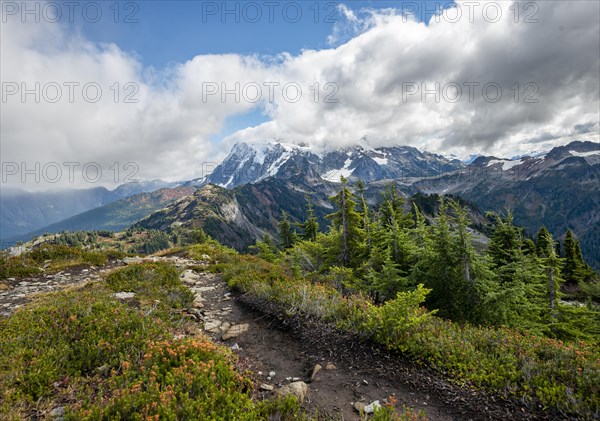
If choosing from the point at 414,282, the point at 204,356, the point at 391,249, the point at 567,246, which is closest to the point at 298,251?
the point at 391,249

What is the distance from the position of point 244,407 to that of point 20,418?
10.9 ft

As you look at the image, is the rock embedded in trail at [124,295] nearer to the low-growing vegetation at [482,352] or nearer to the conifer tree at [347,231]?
the low-growing vegetation at [482,352]

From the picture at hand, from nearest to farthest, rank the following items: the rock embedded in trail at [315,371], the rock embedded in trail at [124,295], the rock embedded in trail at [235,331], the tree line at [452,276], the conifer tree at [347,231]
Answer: the rock embedded in trail at [315,371] → the rock embedded in trail at [235,331] → the rock embedded in trail at [124,295] → the tree line at [452,276] → the conifer tree at [347,231]

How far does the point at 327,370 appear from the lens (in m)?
7.19

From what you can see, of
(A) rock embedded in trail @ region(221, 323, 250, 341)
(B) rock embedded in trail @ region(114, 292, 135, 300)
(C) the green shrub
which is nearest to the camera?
(C) the green shrub

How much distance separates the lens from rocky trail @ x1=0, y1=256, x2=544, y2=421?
5.79m

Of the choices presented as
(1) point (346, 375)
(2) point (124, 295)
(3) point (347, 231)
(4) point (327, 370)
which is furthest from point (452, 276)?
(2) point (124, 295)

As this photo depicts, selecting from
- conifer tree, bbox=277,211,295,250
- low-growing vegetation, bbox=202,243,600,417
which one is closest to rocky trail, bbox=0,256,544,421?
low-growing vegetation, bbox=202,243,600,417

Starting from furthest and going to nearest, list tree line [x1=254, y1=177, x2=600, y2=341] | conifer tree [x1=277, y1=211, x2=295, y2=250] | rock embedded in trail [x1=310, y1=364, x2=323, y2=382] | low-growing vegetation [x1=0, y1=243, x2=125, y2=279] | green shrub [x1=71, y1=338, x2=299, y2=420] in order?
conifer tree [x1=277, y1=211, x2=295, y2=250], low-growing vegetation [x1=0, y1=243, x2=125, y2=279], tree line [x1=254, y1=177, x2=600, y2=341], rock embedded in trail [x1=310, y1=364, x2=323, y2=382], green shrub [x1=71, y1=338, x2=299, y2=420]

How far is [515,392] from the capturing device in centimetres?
585

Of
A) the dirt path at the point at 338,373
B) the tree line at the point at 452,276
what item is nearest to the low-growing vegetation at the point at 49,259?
the dirt path at the point at 338,373

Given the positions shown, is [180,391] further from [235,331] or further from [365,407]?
[235,331]

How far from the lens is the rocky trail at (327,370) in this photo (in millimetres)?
5789

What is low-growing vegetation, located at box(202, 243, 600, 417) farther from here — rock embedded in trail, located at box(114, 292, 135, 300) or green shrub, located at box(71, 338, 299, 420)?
rock embedded in trail, located at box(114, 292, 135, 300)
